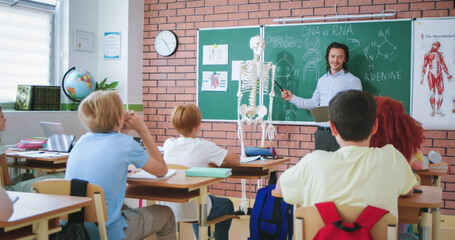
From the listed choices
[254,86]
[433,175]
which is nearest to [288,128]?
[254,86]

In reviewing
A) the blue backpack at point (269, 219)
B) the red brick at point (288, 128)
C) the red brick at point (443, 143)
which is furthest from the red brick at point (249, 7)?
the blue backpack at point (269, 219)

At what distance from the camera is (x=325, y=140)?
464 cm

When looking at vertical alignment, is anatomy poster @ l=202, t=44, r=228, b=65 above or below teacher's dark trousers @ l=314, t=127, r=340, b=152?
above

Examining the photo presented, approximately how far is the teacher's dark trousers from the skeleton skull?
42.2 inches

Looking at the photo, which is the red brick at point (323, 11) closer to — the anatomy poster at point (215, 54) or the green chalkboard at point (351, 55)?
the green chalkboard at point (351, 55)

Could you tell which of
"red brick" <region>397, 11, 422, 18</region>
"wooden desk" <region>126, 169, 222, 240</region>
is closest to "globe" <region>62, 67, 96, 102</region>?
"wooden desk" <region>126, 169, 222, 240</region>

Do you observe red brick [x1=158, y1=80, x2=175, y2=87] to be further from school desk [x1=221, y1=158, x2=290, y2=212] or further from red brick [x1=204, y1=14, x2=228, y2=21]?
school desk [x1=221, y1=158, x2=290, y2=212]

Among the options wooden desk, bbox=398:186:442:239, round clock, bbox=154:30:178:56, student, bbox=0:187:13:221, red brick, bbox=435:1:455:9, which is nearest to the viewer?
student, bbox=0:187:13:221

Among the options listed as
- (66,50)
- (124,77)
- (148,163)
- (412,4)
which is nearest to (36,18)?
(66,50)

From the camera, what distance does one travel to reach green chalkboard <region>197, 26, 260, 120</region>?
17.7ft

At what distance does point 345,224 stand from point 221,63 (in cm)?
404

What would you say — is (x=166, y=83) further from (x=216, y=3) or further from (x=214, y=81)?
(x=216, y=3)

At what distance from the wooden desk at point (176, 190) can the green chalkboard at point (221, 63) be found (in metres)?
2.88

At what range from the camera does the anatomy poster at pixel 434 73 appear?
4.58 metres
